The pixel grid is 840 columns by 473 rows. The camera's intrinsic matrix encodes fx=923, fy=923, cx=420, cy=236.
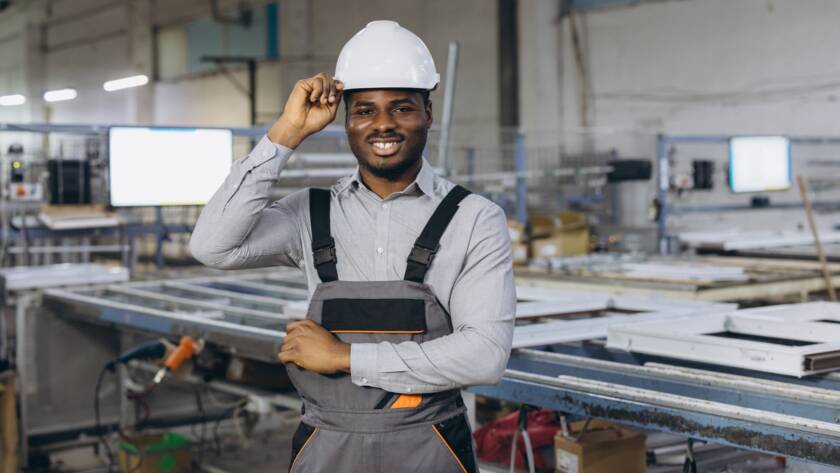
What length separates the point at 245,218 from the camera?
1.52 m

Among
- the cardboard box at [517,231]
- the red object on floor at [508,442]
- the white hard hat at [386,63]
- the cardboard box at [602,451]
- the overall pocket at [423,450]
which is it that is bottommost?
the red object on floor at [508,442]

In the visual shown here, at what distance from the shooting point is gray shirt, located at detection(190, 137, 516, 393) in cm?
145

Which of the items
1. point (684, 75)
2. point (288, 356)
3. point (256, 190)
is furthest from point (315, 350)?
point (684, 75)

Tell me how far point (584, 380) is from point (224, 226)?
0.93 m

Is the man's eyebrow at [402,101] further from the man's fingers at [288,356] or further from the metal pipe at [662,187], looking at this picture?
the metal pipe at [662,187]

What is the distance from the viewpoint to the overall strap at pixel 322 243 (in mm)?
1548

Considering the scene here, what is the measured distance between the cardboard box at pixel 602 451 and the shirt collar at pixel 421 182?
0.94 metres

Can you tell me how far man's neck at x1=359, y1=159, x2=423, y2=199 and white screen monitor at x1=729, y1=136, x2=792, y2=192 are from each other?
502 cm

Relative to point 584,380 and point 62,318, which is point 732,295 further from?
point 62,318

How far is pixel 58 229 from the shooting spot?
4.69 meters

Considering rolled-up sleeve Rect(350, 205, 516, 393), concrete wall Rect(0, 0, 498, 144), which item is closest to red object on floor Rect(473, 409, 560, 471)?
rolled-up sleeve Rect(350, 205, 516, 393)

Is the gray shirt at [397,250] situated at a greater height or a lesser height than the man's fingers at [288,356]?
greater

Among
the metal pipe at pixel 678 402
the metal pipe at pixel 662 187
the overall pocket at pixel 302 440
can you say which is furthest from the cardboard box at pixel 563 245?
the overall pocket at pixel 302 440

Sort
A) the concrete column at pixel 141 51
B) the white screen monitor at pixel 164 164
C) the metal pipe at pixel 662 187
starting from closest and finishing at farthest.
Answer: the white screen monitor at pixel 164 164, the metal pipe at pixel 662 187, the concrete column at pixel 141 51
